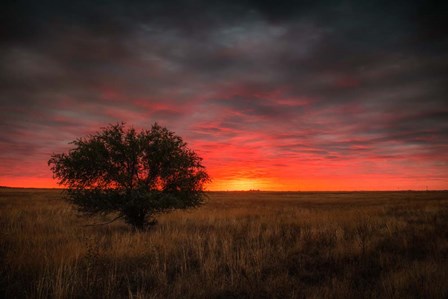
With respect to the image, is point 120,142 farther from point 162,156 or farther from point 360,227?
point 360,227

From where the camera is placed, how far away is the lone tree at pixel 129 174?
39.4 ft

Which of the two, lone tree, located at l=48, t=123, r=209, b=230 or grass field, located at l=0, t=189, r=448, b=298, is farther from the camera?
lone tree, located at l=48, t=123, r=209, b=230

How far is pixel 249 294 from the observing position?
18.0 ft

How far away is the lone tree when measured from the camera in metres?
12.0

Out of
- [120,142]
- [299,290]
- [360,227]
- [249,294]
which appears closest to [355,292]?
[299,290]

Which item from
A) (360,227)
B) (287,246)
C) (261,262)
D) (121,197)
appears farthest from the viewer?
(360,227)

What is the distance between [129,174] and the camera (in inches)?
492

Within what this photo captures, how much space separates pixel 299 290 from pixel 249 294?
1029 mm

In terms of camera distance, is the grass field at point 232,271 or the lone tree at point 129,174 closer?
the grass field at point 232,271

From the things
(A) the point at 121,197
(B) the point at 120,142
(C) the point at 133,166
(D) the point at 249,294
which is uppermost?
(B) the point at 120,142

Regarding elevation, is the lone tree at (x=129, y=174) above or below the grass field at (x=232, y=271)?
above

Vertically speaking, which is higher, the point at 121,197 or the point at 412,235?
the point at 121,197

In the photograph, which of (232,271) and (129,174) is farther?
(129,174)

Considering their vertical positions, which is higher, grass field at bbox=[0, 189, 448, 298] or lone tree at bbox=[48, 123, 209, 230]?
lone tree at bbox=[48, 123, 209, 230]
